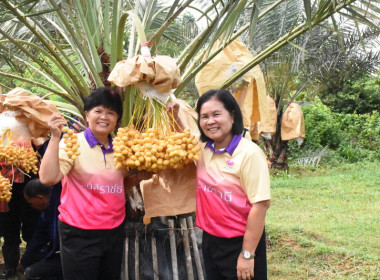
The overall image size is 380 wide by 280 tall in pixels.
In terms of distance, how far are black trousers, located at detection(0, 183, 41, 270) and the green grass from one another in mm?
2288

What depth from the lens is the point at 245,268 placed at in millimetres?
2184

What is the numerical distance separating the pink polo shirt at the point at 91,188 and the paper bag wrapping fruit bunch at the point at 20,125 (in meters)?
0.44

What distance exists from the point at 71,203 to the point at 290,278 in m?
2.23

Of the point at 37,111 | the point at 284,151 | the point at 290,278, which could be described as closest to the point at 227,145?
the point at 37,111

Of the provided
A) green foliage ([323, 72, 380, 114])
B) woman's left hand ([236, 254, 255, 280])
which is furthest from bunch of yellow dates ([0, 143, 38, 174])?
green foliage ([323, 72, 380, 114])

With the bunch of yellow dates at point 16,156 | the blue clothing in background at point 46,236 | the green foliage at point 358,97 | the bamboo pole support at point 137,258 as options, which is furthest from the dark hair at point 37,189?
the green foliage at point 358,97

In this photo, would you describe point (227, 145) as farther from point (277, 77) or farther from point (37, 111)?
point (277, 77)

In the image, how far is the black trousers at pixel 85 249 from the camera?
2383 mm

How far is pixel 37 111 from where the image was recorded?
2752 mm

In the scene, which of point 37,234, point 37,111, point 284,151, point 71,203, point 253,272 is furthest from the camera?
point 284,151

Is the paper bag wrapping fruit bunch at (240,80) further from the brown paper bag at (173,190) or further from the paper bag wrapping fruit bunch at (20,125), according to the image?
the paper bag wrapping fruit bunch at (20,125)

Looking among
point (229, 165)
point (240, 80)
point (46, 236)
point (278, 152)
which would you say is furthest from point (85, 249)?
point (278, 152)

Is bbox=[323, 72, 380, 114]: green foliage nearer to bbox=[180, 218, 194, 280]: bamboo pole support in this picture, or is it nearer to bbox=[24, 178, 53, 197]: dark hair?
bbox=[180, 218, 194, 280]: bamboo pole support

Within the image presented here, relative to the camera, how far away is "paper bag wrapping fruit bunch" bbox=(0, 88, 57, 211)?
2.74 m
